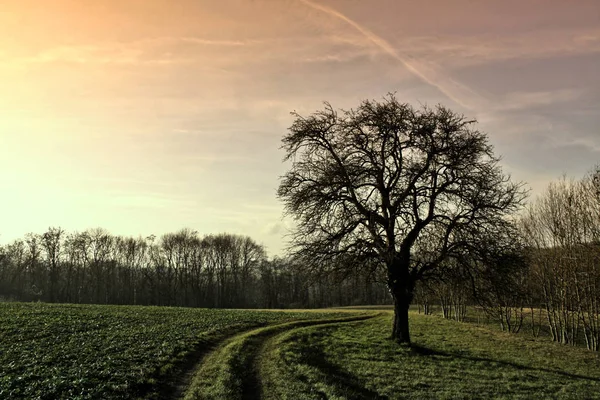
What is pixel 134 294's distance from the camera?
90.9 meters

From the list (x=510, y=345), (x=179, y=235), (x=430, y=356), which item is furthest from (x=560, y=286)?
(x=179, y=235)

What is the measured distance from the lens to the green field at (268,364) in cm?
1307

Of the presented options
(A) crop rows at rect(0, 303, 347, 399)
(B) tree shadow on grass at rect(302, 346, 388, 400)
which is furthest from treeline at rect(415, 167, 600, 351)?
(A) crop rows at rect(0, 303, 347, 399)

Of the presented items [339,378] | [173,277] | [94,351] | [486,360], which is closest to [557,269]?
[486,360]

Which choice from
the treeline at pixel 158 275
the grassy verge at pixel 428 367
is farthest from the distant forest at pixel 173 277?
the grassy verge at pixel 428 367

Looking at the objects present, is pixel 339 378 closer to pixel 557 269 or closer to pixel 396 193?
pixel 396 193

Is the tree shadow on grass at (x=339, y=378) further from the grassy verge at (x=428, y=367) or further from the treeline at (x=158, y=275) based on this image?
the treeline at (x=158, y=275)

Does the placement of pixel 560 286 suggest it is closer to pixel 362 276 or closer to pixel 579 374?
pixel 579 374

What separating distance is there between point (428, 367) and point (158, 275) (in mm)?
83024

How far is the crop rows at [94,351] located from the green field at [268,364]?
5cm

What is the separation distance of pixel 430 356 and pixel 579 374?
6.29 meters

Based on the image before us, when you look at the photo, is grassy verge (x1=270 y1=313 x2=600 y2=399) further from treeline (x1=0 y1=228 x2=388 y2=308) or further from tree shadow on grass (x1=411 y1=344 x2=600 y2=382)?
treeline (x1=0 y1=228 x2=388 y2=308)

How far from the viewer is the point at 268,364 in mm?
16469

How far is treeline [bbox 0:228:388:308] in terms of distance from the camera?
83.0 meters
